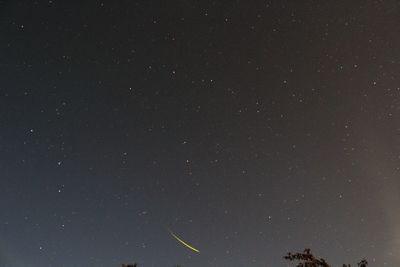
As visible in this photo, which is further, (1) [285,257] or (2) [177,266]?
(2) [177,266]

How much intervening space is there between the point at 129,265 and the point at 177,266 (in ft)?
9.70

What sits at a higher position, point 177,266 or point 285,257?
point 177,266

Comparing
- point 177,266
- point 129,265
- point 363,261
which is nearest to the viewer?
point 363,261

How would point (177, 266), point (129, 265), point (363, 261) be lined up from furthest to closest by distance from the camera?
point (177, 266) → point (129, 265) → point (363, 261)

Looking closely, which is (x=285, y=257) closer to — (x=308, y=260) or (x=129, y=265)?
(x=308, y=260)

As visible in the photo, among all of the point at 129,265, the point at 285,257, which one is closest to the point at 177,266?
the point at 129,265

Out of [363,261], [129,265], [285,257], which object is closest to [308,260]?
[285,257]

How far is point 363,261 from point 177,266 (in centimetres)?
983

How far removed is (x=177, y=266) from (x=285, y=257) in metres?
8.59

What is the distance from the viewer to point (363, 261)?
14.1 metres

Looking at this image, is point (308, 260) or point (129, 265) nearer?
point (308, 260)

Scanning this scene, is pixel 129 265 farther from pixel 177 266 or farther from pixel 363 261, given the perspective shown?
pixel 363 261

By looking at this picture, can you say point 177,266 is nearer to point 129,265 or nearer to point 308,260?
point 129,265

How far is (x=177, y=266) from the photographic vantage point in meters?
21.7
